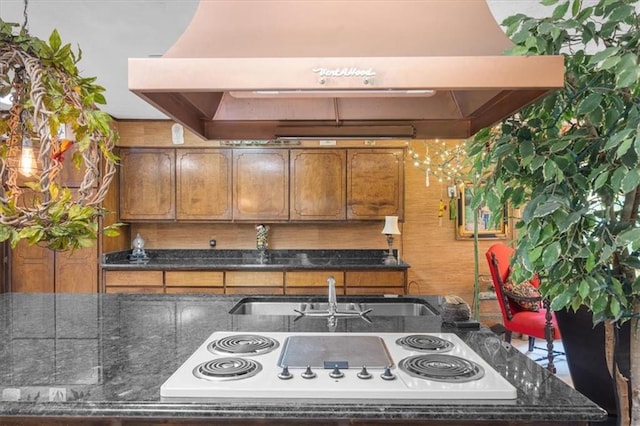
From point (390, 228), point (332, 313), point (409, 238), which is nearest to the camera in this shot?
point (332, 313)

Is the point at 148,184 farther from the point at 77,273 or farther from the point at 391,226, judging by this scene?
the point at 391,226

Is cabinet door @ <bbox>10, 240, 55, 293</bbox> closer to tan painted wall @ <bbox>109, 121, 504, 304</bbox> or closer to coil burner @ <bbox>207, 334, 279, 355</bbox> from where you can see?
tan painted wall @ <bbox>109, 121, 504, 304</bbox>

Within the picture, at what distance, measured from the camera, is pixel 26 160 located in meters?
1.54

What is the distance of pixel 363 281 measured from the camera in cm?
426

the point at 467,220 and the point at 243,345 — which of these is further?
the point at 467,220

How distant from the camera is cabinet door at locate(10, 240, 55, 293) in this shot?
4445mm

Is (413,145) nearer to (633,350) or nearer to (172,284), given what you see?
(172,284)

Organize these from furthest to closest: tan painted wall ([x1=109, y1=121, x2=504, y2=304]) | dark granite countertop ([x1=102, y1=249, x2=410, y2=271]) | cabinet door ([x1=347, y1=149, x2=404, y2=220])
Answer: tan painted wall ([x1=109, y1=121, x2=504, y2=304]) < dark granite countertop ([x1=102, y1=249, x2=410, y2=271]) < cabinet door ([x1=347, y1=149, x2=404, y2=220])

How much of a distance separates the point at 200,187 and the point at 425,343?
11.8 feet

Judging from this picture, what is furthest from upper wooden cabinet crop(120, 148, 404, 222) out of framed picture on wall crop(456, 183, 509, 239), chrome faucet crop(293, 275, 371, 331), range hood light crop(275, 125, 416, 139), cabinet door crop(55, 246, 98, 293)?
range hood light crop(275, 125, 416, 139)

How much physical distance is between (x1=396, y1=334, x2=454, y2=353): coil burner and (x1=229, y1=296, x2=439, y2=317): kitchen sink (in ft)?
2.04

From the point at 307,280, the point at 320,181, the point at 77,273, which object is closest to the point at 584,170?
the point at 307,280

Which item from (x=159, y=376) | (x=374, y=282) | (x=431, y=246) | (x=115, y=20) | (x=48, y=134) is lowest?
(x=374, y=282)

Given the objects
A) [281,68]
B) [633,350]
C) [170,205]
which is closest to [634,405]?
[633,350]
